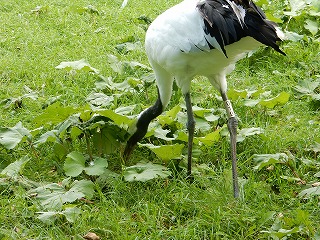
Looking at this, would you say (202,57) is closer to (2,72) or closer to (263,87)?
(263,87)

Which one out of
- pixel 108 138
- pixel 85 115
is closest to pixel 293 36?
pixel 108 138

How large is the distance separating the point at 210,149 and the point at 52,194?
4.82 ft

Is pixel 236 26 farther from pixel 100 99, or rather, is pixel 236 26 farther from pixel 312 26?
pixel 312 26

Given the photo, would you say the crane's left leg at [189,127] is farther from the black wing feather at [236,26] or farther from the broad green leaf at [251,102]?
the broad green leaf at [251,102]

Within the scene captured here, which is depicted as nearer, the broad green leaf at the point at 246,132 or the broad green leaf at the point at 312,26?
the broad green leaf at the point at 246,132

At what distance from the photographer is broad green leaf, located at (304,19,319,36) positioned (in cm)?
730

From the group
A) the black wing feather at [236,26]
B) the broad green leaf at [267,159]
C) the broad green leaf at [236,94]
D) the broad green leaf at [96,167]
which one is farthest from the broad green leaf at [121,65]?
the black wing feather at [236,26]

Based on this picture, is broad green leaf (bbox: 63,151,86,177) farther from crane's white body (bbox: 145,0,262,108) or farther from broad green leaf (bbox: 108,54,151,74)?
broad green leaf (bbox: 108,54,151,74)

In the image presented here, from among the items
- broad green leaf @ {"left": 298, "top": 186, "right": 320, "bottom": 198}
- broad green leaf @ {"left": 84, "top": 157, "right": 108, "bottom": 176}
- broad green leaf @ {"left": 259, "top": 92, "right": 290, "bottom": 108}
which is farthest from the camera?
broad green leaf @ {"left": 259, "top": 92, "right": 290, "bottom": 108}

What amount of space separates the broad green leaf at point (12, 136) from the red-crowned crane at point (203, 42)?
33.2 inches

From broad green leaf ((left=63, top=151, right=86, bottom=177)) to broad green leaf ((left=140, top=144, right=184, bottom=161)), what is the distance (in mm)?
538

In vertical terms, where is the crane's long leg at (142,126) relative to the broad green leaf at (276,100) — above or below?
above

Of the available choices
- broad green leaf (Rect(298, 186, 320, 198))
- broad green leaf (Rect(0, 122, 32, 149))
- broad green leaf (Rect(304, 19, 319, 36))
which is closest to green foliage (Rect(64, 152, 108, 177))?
broad green leaf (Rect(0, 122, 32, 149))

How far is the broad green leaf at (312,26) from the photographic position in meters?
7.30
